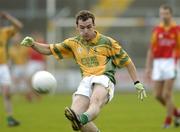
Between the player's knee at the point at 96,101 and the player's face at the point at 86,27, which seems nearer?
the player's knee at the point at 96,101

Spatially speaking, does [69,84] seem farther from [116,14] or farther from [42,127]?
[42,127]

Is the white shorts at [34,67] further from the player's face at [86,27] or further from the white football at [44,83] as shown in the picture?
the player's face at [86,27]

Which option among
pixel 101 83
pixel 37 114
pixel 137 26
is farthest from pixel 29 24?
pixel 101 83

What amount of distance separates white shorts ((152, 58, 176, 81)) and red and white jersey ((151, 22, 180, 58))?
146mm

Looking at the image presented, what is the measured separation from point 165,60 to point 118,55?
5143mm

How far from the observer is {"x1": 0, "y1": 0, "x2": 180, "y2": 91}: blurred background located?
107ft

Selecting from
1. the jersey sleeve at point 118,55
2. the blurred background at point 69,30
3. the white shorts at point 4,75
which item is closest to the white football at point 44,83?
the jersey sleeve at point 118,55

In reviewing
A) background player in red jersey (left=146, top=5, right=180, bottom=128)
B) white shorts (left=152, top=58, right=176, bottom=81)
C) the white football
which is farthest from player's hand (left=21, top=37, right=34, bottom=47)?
white shorts (left=152, top=58, right=176, bottom=81)

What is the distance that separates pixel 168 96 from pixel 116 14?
2009cm

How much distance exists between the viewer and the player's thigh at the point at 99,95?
998 centimetres

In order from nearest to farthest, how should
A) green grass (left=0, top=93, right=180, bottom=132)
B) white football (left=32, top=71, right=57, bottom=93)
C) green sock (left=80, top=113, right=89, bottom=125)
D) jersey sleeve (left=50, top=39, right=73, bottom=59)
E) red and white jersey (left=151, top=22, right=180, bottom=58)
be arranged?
green sock (left=80, top=113, right=89, bottom=125) → white football (left=32, top=71, right=57, bottom=93) → jersey sleeve (left=50, top=39, right=73, bottom=59) → green grass (left=0, top=93, right=180, bottom=132) → red and white jersey (left=151, top=22, right=180, bottom=58)

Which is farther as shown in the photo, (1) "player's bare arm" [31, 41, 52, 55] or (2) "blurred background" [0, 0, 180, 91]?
(2) "blurred background" [0, 0, 180, 91]

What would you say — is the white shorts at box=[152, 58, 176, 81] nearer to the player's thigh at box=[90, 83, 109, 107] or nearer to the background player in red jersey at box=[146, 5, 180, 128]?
the background player in red jersey at box=[146, 5, 180, 128]

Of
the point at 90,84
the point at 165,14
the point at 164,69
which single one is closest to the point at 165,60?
the point at 164,69
